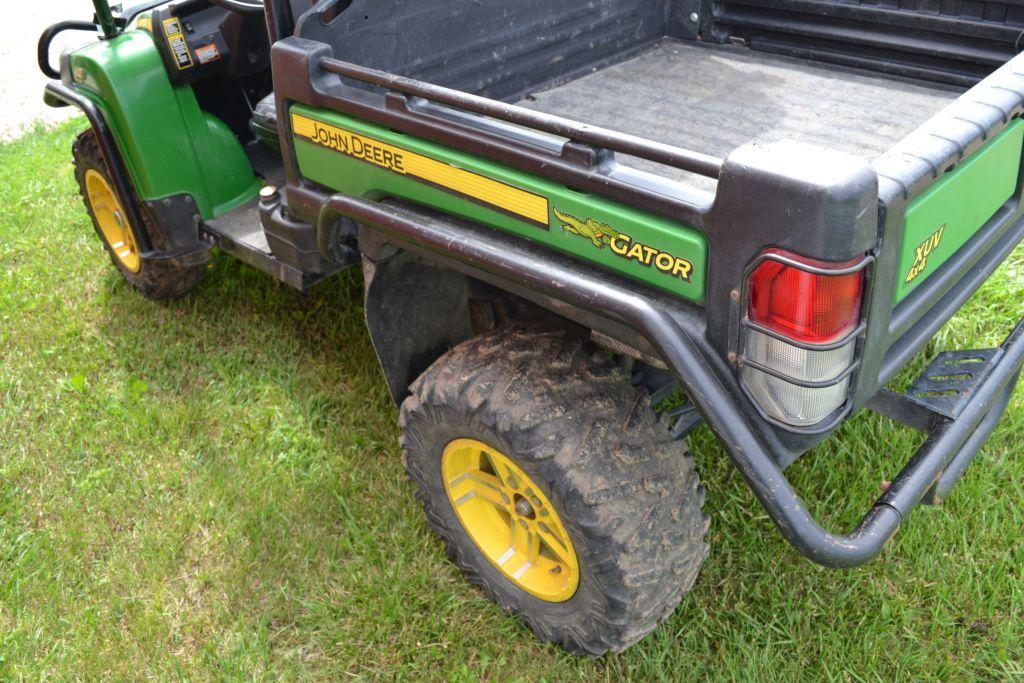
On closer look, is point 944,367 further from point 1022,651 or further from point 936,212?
point 1022,651

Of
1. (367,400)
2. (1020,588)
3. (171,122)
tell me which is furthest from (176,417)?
(1020,588)

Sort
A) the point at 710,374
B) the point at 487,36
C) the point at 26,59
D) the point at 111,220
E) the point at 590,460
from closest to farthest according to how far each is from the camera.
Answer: the point at 710,374, the point at 590,460, the point at 487,36, the point at 111,220, the point at 26,59

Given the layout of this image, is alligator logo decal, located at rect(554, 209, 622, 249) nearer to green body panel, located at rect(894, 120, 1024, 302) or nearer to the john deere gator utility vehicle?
the john deere gator utility vehicle

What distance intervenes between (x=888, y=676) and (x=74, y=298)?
3.54m

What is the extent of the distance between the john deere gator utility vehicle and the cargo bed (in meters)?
0.01

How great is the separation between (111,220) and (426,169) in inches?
89.8

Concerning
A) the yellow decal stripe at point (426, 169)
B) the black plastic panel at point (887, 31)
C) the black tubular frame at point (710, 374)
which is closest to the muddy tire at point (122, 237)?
the yellow decal stripe at point (426, 169)

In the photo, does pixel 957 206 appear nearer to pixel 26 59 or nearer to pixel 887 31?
pixel 887 31

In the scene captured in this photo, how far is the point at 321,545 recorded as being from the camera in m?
2.79

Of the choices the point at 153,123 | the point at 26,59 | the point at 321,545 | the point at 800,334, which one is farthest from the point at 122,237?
→ the point at 26,59

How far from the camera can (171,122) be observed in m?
3.23

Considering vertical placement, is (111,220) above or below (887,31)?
below

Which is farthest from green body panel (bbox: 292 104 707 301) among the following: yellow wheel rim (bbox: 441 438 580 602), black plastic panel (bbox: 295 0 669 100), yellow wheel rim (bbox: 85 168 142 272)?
yellow wheel rim (bbox: 85 168 142 272)

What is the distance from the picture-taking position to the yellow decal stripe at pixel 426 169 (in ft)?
6.49
